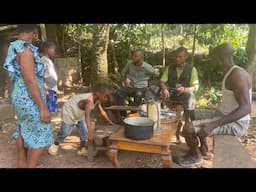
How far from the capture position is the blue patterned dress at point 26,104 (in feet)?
11.2

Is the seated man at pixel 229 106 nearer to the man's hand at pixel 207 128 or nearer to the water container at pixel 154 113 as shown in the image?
the man's hand at pixel 207 128

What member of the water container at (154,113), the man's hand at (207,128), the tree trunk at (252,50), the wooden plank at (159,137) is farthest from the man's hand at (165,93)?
the tree trunk at (252,50)

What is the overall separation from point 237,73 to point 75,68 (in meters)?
6.90

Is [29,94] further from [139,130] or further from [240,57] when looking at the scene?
[240,57]

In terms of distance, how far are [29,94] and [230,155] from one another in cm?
215

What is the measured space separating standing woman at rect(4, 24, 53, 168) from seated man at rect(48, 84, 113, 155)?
69cm

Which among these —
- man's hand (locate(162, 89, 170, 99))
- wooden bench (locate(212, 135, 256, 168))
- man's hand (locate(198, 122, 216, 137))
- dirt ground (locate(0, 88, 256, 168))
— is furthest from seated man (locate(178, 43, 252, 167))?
man's hand (locate(162, 89, 170, 99))

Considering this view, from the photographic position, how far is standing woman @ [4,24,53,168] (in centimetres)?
332

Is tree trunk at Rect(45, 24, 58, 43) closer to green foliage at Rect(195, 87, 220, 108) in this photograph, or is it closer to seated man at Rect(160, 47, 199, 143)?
green foliage at Rect(195, 87, 220, 108)

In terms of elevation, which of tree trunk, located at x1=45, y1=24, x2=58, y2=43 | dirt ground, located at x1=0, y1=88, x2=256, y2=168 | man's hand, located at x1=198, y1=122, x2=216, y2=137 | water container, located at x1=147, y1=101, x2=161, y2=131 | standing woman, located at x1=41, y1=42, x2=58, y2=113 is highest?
tree trunk, located at x1=45, y1=24, x2=58, y2=43

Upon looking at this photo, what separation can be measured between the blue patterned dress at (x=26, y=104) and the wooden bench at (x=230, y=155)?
185cm

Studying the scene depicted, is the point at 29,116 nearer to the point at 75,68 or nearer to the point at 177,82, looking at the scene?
the point at 177,82
